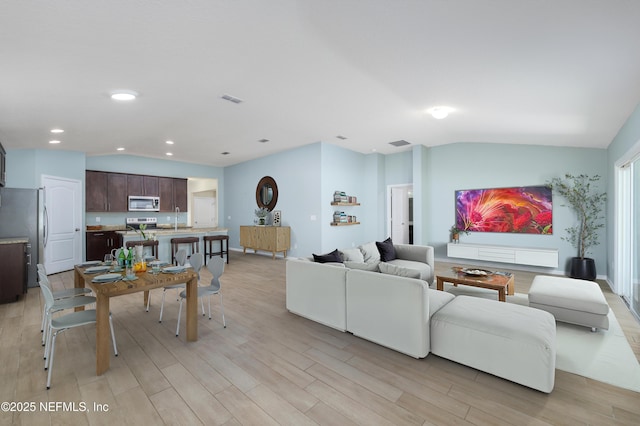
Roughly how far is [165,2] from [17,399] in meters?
2.85

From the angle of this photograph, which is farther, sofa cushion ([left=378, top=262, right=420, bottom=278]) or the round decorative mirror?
the round decorative mirror

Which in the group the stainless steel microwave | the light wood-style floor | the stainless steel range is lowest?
the light wood-style floor

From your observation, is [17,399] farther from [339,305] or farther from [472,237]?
[472,237]

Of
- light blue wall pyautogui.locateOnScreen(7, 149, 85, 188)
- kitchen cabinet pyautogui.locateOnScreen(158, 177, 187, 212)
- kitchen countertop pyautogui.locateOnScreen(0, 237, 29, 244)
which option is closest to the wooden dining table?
kitchen countertop pyautogui.locateOnScreen(0, 237, 29, 244)

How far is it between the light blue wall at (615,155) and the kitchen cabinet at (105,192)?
31.4ft

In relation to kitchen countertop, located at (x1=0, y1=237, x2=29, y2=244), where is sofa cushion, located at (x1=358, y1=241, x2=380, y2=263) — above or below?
below

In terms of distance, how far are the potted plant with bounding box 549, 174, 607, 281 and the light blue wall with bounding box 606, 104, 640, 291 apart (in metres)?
0.21

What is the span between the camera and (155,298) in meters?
4.18

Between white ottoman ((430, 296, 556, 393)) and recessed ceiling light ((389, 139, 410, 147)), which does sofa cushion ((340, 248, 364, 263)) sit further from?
recessed ceiling light ((389, 139, 410, 147))

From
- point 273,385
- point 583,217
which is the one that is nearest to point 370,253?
point 273,385

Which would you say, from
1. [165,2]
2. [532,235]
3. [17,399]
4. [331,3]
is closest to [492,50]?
[331,3]

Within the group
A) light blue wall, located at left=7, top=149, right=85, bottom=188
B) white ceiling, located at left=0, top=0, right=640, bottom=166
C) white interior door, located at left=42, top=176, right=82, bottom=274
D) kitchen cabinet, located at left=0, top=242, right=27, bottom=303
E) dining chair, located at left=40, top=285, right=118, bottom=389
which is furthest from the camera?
white interior door, located at left=42, top=176, right=82, bottom=274

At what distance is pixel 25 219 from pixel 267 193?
4787mm

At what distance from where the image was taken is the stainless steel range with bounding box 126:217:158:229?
300 inches
